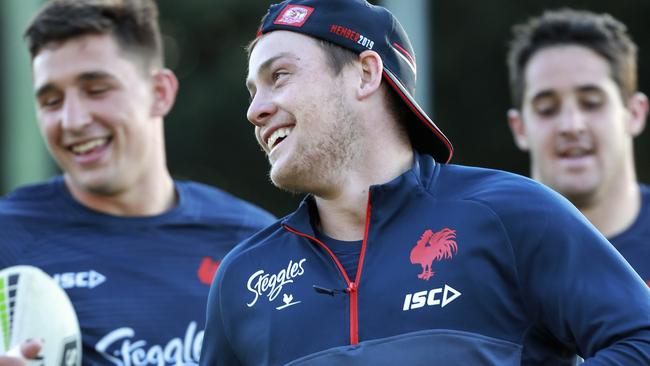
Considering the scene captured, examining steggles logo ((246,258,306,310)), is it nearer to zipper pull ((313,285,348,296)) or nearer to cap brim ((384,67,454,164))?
zipper pull ((313,285,348,296))

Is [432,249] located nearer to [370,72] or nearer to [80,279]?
[370,72]

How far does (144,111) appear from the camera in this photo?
19.0 feet

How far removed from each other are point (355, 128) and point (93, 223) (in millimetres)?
1971

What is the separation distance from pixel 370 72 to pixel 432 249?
2.02 ft

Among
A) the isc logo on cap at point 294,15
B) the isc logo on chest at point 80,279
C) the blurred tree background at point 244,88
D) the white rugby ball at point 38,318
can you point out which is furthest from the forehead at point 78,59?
the blurred tree background at point 244,88

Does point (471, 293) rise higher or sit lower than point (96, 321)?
higher

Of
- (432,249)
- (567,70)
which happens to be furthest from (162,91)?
(432,249)

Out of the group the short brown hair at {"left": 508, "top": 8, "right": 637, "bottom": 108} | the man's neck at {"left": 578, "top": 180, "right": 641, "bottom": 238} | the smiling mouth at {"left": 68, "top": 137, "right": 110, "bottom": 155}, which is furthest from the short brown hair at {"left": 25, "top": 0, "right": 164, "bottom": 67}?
A: the man's neck at {"left": 578, "top": 180, "right": 641, "bottom": 238}

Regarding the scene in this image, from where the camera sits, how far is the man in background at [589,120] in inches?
230

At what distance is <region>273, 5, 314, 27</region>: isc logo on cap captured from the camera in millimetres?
3939

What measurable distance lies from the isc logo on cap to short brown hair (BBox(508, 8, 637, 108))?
2.49 meters

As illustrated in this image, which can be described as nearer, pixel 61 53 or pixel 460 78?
pixel 61 53

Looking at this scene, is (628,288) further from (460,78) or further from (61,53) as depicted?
(460,78)

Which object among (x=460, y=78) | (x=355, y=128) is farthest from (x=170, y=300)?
(x=460, y=78)
